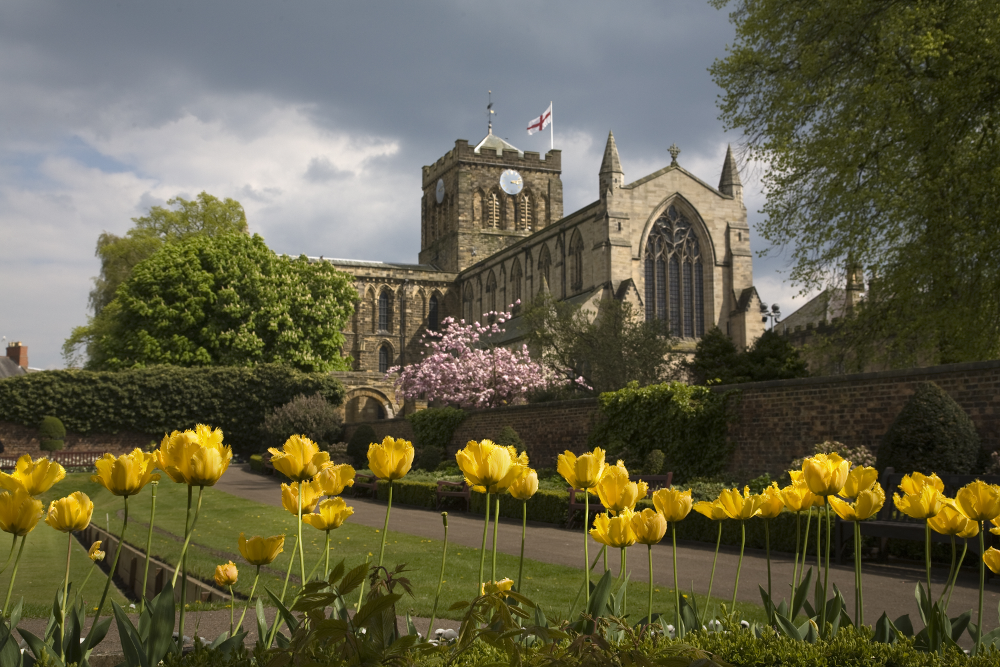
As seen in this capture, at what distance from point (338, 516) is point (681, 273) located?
38878 millimetres

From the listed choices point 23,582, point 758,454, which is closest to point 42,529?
point 23,582

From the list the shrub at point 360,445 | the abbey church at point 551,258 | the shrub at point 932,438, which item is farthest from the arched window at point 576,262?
the shrub at point 932,438

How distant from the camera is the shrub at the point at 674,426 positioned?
1634 cm

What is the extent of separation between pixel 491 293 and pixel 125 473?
51155 mm

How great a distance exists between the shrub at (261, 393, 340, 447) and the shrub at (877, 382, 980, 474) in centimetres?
2152

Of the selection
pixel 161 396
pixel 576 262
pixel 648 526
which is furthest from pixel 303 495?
pixel 576 262

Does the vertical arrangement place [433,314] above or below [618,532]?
above

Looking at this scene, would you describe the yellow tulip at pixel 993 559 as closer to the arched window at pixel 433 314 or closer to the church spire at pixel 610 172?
the church spire at pixel 610 172

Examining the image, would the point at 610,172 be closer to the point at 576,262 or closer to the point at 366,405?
the point at 576,262

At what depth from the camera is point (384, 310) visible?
58531 millimetres

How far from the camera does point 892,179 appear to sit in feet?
47.6

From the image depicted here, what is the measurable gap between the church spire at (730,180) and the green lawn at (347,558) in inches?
1270

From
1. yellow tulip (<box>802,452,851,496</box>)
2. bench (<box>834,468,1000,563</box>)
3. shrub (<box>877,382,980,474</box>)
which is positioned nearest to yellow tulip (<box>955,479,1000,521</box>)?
yellow tulip (<box>802,452,851,496</box>)

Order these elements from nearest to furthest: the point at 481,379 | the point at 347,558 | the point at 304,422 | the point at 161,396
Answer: the point at 347,558, the point at 304,422, the point at 481,379, the point at 161,396
